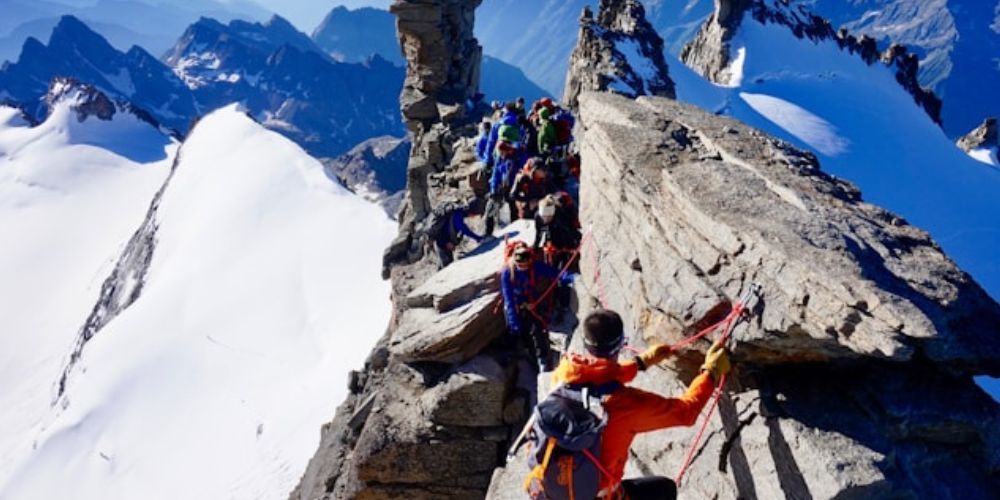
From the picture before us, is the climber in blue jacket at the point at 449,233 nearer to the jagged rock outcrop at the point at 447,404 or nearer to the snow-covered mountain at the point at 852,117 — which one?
the jagged rock outcrop at the point at 447,404

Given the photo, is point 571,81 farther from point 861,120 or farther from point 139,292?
point 139,292

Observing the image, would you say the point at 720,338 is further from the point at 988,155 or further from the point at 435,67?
the point at 988,155

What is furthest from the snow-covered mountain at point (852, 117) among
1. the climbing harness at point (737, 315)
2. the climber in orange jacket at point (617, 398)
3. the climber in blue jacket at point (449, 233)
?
the climber in orange jacket at point (617, 398)

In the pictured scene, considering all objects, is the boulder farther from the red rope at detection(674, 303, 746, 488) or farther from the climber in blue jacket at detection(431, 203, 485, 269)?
the climber in blue jacket at detection(431, 203, 485, 269)

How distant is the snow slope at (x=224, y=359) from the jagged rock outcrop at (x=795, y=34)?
28277 millimetres

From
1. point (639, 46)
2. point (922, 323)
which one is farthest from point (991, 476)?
point (639, 46)

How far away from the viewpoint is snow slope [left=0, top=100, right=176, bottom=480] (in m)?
57.2

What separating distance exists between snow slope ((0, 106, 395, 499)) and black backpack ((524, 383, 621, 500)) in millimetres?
22236

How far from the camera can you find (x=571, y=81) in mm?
30562

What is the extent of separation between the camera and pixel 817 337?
18.2 feet

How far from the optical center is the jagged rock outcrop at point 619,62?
88.7ft

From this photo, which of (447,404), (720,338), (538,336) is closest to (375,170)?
(447,404)

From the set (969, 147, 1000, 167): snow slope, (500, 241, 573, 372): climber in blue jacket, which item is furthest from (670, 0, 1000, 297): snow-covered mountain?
(500, 241, 573, 372): climber in blue jacket

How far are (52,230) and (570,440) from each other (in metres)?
113
